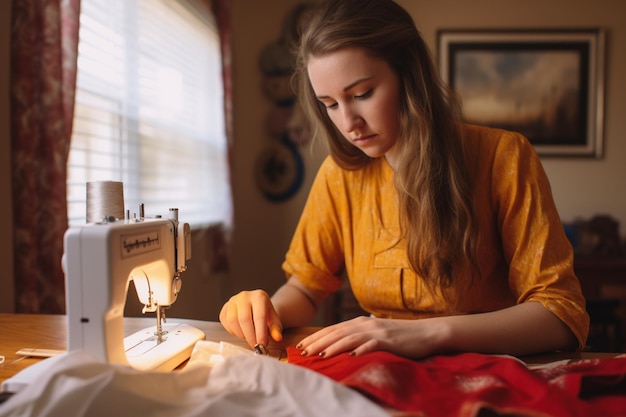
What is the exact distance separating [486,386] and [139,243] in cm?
57

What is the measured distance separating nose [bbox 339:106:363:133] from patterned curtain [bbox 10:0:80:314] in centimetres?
87

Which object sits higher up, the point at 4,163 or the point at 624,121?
the point at 624,121

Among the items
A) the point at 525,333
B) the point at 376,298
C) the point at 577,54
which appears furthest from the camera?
the point at 577,54

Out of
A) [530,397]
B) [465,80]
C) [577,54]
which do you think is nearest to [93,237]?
[530,397]

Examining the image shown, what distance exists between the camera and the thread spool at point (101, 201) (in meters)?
0.86

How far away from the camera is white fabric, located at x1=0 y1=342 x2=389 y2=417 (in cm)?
58

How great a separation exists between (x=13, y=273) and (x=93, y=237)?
88 cm

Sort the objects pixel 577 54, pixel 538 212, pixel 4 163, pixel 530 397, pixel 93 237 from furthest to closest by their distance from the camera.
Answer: pixel 577 54 < pixel 4 163 < pixel 538 212 < pixel 93 237 < pixel 530 397

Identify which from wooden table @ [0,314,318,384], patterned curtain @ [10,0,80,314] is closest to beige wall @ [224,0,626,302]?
patterned curtain @ [10,0,80,314]

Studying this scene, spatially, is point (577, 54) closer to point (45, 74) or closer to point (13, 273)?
point (45, 74)

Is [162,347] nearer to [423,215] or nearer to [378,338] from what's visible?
[378,338]

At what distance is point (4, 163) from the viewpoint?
4.61ft

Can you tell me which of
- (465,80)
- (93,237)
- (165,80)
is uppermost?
(465,80)

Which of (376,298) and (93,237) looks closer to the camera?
(93,237)
